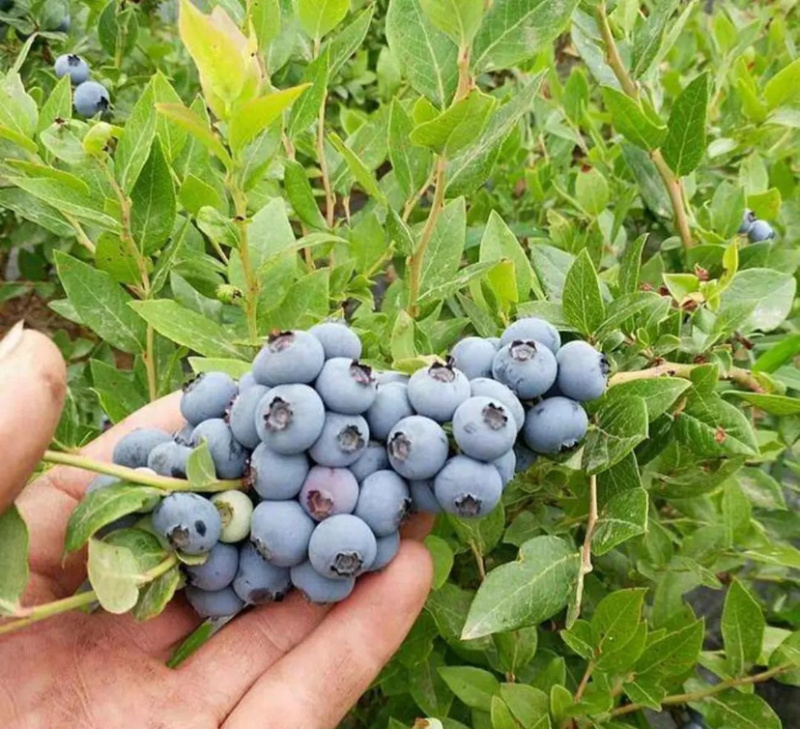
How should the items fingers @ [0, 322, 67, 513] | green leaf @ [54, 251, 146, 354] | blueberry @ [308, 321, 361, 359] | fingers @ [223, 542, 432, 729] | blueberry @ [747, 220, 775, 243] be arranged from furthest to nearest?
blueberry @ [747, 220, 775, 243] → green leaf @ [54, 251, 146, 354] → fingers @ [223, 542, 432, 729] → blueberry @ [308, 321, 361, 359] → fingers @ [0, 322, 67, 513]

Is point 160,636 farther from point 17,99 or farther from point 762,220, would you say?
point 762,220

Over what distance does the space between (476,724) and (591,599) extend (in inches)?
11.8

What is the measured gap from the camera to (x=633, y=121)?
136 cm

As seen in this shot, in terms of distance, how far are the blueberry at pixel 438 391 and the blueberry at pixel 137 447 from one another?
0.31 metres

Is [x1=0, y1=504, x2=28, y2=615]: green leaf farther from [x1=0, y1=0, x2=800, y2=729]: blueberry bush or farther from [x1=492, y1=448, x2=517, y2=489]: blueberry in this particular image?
[x1=492, y1=448, x2=517, y2=489]: blueberry

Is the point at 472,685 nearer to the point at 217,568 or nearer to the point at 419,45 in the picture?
the point at 217,568

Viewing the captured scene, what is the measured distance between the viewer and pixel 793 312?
169 centimetres

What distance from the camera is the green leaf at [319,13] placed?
1.37 metres

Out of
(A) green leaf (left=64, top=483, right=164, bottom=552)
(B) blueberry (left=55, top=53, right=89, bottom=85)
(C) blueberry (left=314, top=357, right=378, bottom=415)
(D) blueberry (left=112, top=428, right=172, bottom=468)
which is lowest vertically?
(D) blueberry (left=112, top=428, right=172, bottom=468)

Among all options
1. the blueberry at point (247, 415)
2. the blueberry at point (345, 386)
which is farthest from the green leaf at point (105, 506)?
the blueberry at point (345, 386)

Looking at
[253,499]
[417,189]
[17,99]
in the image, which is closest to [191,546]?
[253,499]

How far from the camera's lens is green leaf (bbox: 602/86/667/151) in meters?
1.32

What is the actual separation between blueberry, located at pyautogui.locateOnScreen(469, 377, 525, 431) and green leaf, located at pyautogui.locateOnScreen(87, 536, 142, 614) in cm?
43

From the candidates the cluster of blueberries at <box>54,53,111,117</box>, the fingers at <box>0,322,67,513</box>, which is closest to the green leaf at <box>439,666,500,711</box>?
the fingers at <box>0,322,67,513</box>
